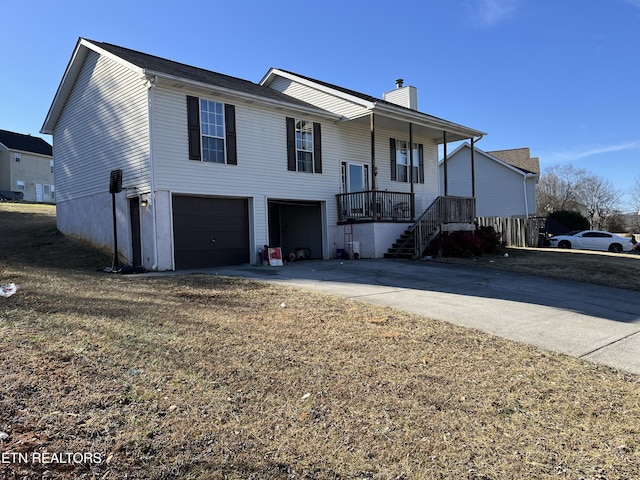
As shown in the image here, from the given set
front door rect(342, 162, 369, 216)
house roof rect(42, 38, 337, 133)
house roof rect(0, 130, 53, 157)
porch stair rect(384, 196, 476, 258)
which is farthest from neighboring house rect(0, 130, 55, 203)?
porch stair rect(384, 196, 476, 258)

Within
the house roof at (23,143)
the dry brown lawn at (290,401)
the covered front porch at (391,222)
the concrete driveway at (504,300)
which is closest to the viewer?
the dry brown lawn at (290,401)

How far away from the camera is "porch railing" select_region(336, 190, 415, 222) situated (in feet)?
52.0

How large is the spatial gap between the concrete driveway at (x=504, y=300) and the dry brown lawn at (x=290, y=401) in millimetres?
736

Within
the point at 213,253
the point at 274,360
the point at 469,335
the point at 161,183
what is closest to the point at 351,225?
the point at 213,253

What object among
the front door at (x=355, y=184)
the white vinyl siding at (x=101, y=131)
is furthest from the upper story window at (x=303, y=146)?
the white vinyl siding at (x=101, y=131)

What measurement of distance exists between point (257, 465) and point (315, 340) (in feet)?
8.17

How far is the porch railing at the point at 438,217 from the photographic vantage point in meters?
15.3

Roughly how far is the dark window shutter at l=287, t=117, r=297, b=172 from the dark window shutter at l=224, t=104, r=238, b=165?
7.35 feet

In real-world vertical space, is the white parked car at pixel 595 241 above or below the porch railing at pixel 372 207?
below

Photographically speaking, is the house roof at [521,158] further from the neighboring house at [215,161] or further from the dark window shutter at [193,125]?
the dark window shutter at [193,125]

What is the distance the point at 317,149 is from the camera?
53.0 ft

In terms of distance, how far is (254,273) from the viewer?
1111cm

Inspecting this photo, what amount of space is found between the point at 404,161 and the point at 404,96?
12.2ft

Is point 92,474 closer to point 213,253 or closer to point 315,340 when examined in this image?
point 315,340
